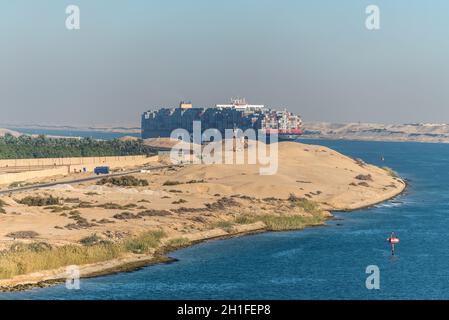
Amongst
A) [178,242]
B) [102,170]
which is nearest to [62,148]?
[102,170]

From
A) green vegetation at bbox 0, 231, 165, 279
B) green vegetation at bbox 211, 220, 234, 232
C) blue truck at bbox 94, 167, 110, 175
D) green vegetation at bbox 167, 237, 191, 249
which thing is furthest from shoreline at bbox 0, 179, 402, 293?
blue truck at bbox 94, 167, 110, 175

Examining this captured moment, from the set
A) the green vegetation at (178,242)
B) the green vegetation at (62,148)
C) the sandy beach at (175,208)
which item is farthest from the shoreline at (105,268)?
the green vegetation at (62,148)

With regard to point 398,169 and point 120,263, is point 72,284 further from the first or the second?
point 398,169

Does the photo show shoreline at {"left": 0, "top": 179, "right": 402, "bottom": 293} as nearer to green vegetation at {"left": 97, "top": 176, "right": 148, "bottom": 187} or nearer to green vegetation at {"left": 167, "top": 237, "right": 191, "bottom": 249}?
green vegetation at {"left": 167, "top": 237, "right": 191, "bottom": 249}

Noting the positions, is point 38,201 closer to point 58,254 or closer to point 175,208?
point 175,208

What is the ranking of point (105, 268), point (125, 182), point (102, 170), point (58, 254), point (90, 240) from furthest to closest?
point (102, 170) → point (125, 182) → point (90, 240) → point (105, 268) → point (58, 254)

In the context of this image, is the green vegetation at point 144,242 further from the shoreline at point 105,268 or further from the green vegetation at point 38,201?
the green vegetation at point 38,201
